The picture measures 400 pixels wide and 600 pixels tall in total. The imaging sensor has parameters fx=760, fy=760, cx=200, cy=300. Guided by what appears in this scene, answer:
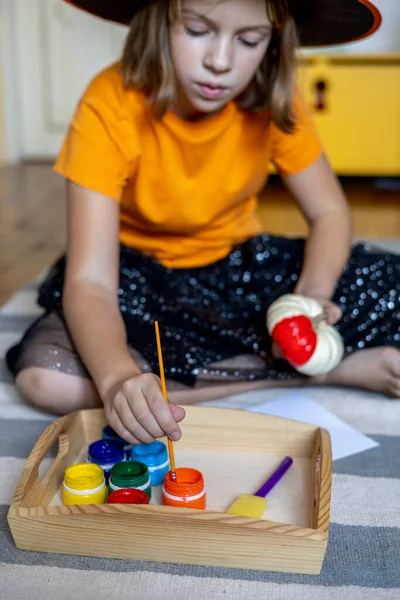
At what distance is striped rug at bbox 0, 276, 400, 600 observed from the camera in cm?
67

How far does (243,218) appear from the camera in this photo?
1.24 meters

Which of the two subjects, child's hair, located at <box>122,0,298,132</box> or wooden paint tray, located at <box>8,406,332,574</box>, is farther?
child's hair, located at <box>122,0,298,132</box>

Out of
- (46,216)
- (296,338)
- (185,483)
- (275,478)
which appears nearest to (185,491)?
(185,483)

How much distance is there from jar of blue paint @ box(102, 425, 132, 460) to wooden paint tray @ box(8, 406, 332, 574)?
4 cm

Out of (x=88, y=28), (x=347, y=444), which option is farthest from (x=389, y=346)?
(x=88, y=28)

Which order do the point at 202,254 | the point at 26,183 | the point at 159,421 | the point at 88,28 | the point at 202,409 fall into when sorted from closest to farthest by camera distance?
the point at 159,421 < the point at 202,409 < the point at 202,254 < the point at 26,183 < the point at 88,28

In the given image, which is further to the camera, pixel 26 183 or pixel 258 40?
pixel 26 183

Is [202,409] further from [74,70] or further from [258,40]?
[74,70]

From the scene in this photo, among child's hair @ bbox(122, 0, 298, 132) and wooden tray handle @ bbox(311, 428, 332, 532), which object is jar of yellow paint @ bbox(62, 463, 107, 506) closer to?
wooden tray handle @ bbox(311, 428, 332, 532)

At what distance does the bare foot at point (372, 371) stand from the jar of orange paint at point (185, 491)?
39cm

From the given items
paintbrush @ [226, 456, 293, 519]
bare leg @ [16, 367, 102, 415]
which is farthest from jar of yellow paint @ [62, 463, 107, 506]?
bare leg @ [16, 367, 102, 415]

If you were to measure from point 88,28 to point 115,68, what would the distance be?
2.17m

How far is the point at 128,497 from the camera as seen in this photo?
730 millimetres

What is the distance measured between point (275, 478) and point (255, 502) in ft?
0.19
